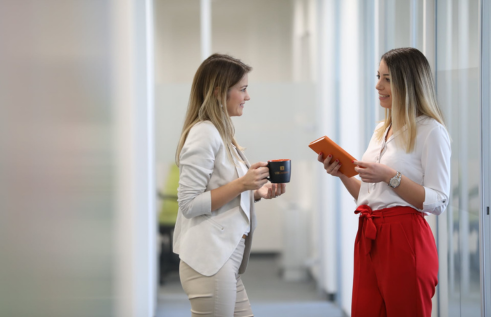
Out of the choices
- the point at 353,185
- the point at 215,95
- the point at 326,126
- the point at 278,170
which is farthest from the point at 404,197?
the point at 326,126

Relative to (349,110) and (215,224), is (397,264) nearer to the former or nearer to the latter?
(215,224)

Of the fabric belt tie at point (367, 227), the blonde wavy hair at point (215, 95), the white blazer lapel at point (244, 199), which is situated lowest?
the fabric belt tie at point (367, 227)

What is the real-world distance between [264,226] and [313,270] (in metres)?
0.56

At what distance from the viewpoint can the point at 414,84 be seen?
1642mm

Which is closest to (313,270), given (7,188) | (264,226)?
(264,226)

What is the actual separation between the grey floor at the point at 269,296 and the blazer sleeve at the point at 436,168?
6.96 ft

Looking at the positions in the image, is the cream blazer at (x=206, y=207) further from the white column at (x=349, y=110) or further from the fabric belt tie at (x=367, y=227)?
the white column at (x=349, y=110)

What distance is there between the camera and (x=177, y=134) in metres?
3.56

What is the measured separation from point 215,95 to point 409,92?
0.71 m

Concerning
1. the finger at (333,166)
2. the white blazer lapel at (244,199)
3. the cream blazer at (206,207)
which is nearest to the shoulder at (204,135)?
the cream blazer at (206,207)

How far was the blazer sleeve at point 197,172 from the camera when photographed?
152 centimetres

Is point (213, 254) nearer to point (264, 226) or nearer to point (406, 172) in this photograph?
point (406, 172)

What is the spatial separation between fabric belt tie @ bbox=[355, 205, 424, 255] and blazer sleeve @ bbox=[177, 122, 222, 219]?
1.96 ft

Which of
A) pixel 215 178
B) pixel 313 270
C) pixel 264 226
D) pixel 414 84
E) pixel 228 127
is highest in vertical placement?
pixel 414 84
